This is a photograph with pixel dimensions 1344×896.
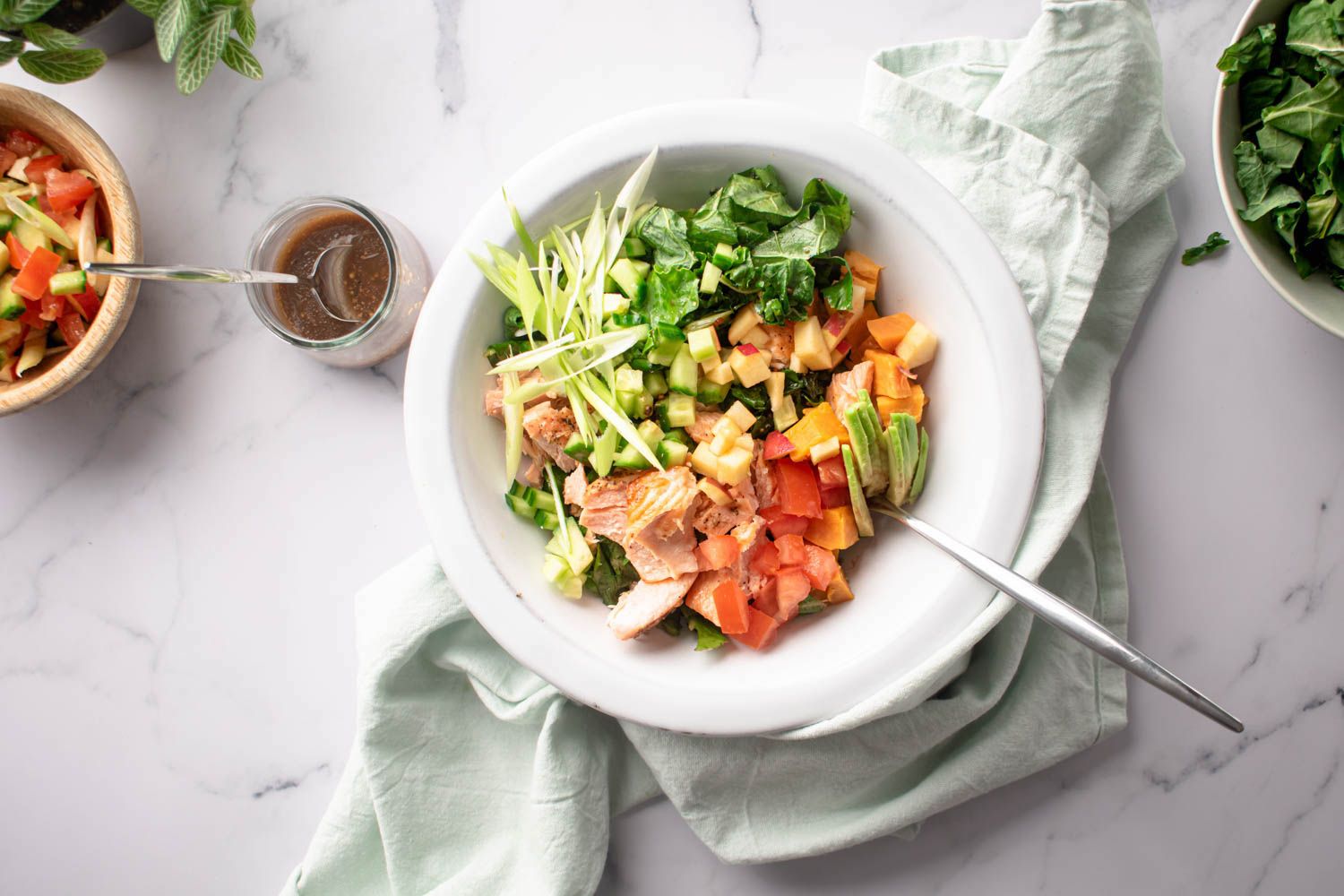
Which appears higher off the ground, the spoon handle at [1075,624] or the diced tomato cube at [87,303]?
the diced tomato cube at [87,303]

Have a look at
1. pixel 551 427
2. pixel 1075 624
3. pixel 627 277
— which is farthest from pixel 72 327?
pixel 1075 624

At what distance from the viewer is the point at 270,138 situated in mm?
2148

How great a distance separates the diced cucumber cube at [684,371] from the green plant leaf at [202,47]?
46.0 inches

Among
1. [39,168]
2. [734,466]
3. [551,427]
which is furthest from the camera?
[39,168]

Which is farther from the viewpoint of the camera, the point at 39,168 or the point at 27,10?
the point at 39,168

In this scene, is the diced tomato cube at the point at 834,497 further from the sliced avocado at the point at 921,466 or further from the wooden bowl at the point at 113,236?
the wooden bowl at the point at 113,236

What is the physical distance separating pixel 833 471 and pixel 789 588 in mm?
232

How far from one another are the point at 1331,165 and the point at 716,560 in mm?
1318

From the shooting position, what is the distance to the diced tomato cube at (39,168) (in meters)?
1.97

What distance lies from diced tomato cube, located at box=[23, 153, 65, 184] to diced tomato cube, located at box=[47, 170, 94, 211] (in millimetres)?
20

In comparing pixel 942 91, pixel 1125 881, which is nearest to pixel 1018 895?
pixel 1125 881

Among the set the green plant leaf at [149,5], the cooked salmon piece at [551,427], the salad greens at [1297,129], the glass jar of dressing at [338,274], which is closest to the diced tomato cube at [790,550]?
the cooked salmon piece at [551,427]

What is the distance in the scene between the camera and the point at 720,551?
5.49ft

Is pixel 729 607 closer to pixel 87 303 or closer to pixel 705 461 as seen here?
pixel 705 461
